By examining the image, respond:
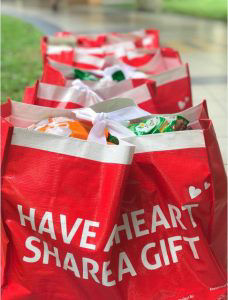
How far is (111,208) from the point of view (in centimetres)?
131

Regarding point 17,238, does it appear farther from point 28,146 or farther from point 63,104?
point 63,104

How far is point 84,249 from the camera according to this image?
1330mm

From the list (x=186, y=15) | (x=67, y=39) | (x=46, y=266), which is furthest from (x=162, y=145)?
(x=186, y=15)

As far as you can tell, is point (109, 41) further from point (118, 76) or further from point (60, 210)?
point (60, 210)

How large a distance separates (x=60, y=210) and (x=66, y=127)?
300 mm

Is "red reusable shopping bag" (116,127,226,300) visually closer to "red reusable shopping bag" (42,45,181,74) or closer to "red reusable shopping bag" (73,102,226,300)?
"red reusable shopping bag" (73,102,226,300)

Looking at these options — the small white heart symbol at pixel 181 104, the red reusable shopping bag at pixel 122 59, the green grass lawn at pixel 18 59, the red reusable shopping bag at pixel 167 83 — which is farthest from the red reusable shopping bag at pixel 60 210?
the green grass lawn at pixel 18 59

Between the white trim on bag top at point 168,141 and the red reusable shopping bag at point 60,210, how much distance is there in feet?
0.41

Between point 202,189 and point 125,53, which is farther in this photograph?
point 125,53

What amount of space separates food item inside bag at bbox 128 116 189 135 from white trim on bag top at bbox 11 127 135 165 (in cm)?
24

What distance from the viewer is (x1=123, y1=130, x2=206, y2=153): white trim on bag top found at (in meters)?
1.42

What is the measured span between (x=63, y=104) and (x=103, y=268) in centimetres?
81

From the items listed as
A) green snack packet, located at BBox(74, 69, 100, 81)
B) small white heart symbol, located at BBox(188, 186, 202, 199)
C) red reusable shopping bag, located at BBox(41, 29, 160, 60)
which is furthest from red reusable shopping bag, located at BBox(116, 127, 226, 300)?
red reusable shopping bag, located at BBox(41, 29, 160, 60)

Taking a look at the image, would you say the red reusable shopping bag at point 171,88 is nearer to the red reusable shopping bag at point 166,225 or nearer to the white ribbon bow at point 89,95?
the white ribbon bow at point 89,95
